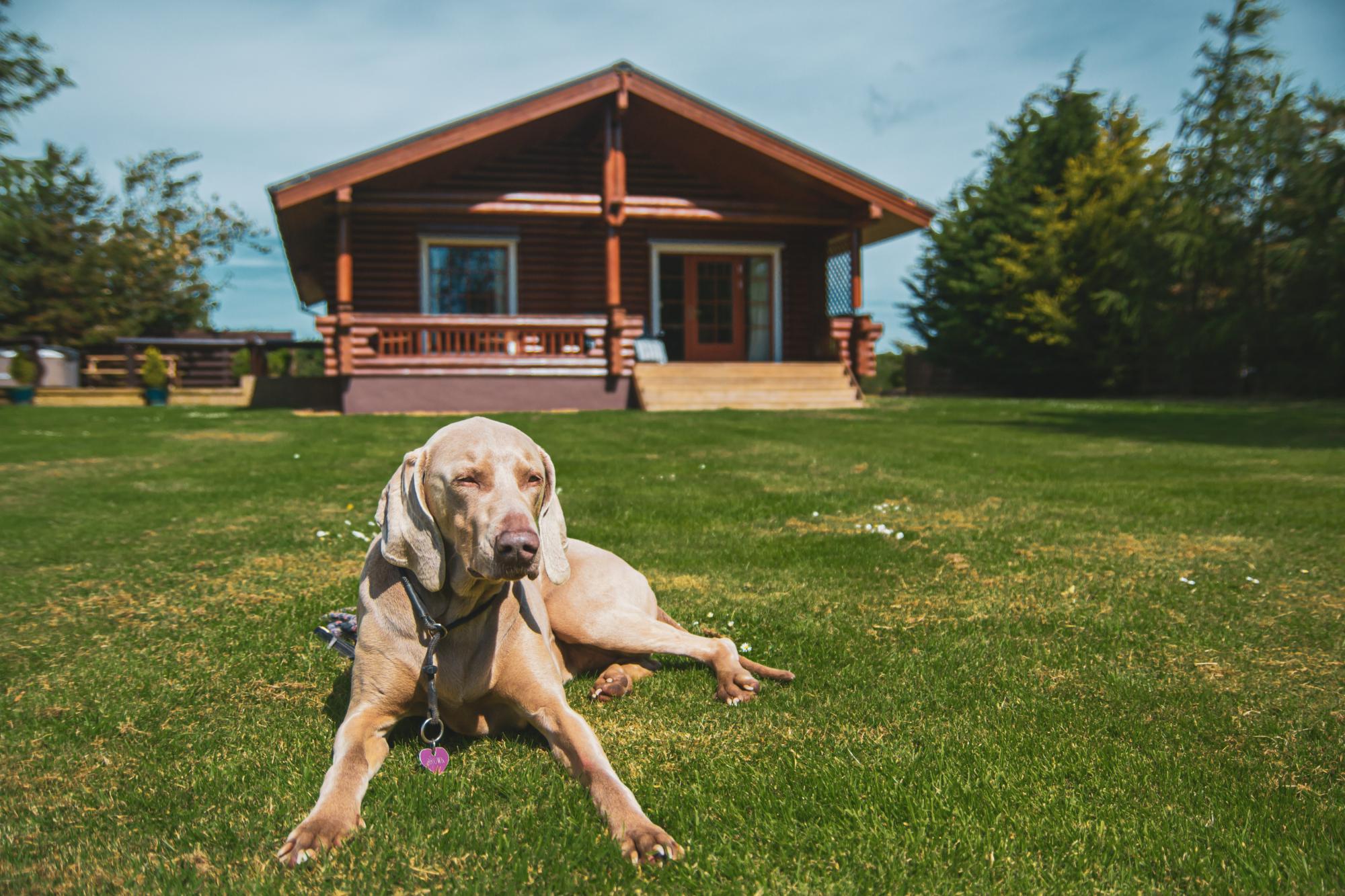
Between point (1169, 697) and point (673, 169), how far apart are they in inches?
679

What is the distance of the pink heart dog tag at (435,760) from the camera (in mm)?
2523

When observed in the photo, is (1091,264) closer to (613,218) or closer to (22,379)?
(613,218)

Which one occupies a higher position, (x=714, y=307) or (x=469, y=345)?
(x=714, y=307)

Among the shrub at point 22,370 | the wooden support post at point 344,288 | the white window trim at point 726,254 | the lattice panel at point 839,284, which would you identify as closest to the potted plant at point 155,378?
the shrub at point 22,370

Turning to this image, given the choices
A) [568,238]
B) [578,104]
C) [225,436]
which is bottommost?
[225,436]

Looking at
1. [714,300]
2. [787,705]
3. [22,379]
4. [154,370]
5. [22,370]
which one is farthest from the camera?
[22,379]

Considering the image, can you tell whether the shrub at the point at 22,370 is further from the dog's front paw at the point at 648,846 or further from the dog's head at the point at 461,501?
the dog's front paw at the point at 648,846

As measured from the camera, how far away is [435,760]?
100.0 inches

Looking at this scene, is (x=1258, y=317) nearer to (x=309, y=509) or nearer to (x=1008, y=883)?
(x=309, y=509)

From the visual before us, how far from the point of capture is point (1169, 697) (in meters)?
3.10

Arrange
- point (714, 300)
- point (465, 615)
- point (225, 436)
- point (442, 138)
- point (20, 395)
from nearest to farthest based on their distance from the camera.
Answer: point (465, 615) < point (225, 436) < point (442, 138) < point (714, 300) < point (20, 395)

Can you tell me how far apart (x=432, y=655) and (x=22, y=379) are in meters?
28.0

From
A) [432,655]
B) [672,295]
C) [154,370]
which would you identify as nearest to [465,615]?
[432,655]

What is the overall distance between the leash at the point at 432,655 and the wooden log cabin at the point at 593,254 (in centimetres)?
1314
